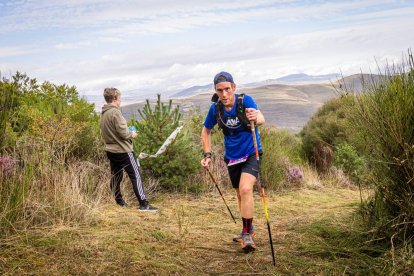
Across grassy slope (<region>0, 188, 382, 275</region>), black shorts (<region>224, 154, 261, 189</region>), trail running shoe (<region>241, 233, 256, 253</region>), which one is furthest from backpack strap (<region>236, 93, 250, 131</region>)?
grassy slope (<region>0, 188, 382, 275</region>)

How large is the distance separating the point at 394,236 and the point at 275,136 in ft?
26.2

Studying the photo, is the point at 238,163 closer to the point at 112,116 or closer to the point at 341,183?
the point at 112,116

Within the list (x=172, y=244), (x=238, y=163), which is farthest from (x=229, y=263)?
(x=238, y=163)

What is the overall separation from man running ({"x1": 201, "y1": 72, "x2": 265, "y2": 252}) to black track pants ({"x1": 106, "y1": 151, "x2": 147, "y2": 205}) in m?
Answer: 2.45

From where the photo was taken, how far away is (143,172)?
903cm

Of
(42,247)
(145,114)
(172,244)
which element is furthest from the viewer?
(145,114)

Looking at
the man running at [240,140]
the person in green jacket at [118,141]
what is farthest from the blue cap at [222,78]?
the person in green jacket at [118,141]

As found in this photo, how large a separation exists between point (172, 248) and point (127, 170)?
2628 mm

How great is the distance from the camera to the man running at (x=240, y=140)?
5340 mm

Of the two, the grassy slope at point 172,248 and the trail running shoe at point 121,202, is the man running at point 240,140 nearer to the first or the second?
the grassy slope at point 172,248

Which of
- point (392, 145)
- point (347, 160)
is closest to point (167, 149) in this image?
point (392, 145)

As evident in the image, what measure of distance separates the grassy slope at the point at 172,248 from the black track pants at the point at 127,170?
55 centimetres

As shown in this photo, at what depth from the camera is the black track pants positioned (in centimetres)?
763

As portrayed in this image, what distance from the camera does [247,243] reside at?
5258 millimetres
